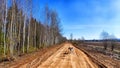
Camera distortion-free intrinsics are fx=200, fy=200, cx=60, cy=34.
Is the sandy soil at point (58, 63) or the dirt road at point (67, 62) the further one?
the dirt road at point (67, 62)

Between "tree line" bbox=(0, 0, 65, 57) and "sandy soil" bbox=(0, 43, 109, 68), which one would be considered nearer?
"sandy soil" bbox=(0, 43, 109, 68)

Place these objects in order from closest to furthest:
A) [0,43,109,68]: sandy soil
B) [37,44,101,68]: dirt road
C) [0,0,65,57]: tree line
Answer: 1. [0,43,109,68]: sandy soil
2. [37,44,101,68]: dirt road
3. [0,0,65,57]: tree line

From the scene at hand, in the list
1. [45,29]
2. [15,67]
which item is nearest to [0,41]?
[15,67]

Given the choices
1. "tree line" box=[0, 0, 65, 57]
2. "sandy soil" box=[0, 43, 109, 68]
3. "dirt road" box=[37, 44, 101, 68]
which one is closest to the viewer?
"sandy soil" box=[0, 43, 109, 68]

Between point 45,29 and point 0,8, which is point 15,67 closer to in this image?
point 0,8

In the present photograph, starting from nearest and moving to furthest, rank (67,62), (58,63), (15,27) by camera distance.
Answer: (58,63) < (67,62) < (15,27)

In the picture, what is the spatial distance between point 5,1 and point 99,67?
1392 cm

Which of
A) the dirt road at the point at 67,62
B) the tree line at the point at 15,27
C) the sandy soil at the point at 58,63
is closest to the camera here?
the sandy soil at the point at 58,63

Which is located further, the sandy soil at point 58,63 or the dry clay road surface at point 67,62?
the dry clay road surface at point 67,62

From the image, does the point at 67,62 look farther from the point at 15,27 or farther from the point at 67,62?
the point at 15,27

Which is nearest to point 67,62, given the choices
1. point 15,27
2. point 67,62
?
point 67,62

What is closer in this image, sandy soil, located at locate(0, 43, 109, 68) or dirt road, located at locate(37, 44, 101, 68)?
sandy soil, located at locate(0, 43, 109, 68)

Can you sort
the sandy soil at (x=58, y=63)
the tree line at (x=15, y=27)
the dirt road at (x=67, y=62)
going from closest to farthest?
Result: the sandy soil at (x=58, y=63), the dirt road at (x=67, y=62), the tree line at (x=15, y=27)

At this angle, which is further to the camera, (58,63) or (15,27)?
(15,27)
